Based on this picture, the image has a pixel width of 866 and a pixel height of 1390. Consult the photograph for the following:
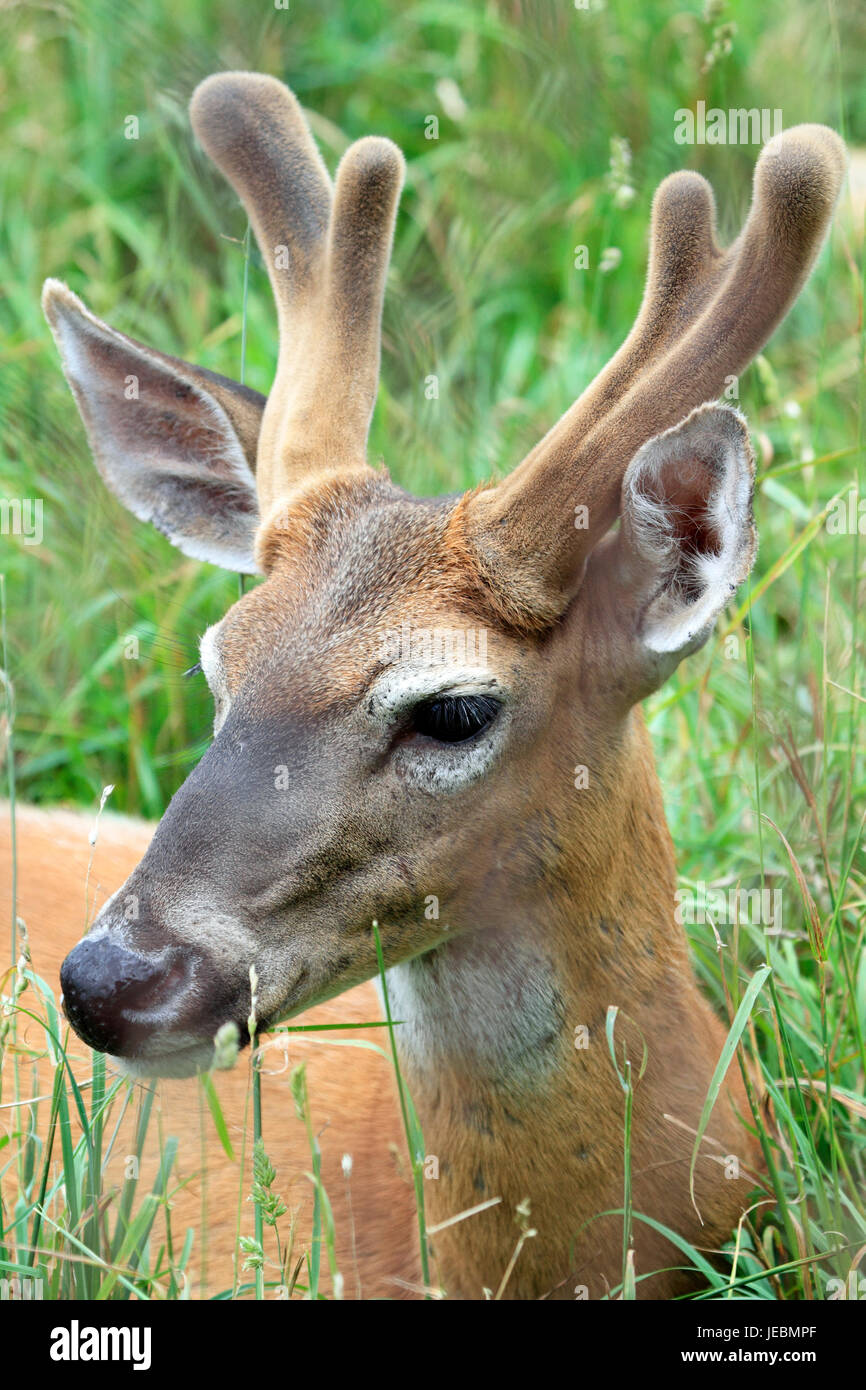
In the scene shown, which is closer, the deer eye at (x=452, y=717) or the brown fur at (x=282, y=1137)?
the deer eye at (x=452, y=717)

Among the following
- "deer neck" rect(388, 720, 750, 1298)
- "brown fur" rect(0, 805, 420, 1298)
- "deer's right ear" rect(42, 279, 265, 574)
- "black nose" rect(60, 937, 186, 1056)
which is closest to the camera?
"black nose" rect(60, 937, 186, 1056)

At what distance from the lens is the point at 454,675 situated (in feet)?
9.58

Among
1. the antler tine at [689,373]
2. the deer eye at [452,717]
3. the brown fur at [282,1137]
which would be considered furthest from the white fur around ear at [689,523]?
the brown fur at [282,1137]

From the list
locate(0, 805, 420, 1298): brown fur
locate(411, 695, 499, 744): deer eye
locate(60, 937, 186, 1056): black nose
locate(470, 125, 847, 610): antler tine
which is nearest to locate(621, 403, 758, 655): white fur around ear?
locate(470, 125, 847, 610): antler tine

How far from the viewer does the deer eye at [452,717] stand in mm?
2930

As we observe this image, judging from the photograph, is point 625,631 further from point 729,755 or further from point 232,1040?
point 729,755

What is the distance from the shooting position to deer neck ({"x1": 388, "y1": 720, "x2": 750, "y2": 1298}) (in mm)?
3137

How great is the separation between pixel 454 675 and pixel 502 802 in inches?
10.4

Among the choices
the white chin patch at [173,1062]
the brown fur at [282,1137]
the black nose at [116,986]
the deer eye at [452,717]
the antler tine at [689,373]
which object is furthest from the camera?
the brown fur at [282,1137]

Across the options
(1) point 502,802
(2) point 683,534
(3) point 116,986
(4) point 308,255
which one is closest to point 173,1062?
(3) point 116,986

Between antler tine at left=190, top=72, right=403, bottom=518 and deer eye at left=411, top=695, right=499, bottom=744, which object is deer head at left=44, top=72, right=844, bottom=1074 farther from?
antler tine at left=190, top=72, right=403, bottom=518

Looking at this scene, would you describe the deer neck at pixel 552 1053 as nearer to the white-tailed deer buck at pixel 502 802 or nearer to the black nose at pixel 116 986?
the white-tailed deer buck at pixel 502 802

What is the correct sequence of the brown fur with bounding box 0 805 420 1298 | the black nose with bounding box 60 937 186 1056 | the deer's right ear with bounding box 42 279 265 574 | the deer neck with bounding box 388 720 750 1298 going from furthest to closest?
1. the deer's right ear with bounding box 42 279 265 574
2. the brown fur with bounding box 0 805 420 1298
3. the deer neck with bounding box 388 720 750 1298
4. the black nose with bounding box 60 937 186 1056

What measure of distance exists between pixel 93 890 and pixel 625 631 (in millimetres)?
1752
